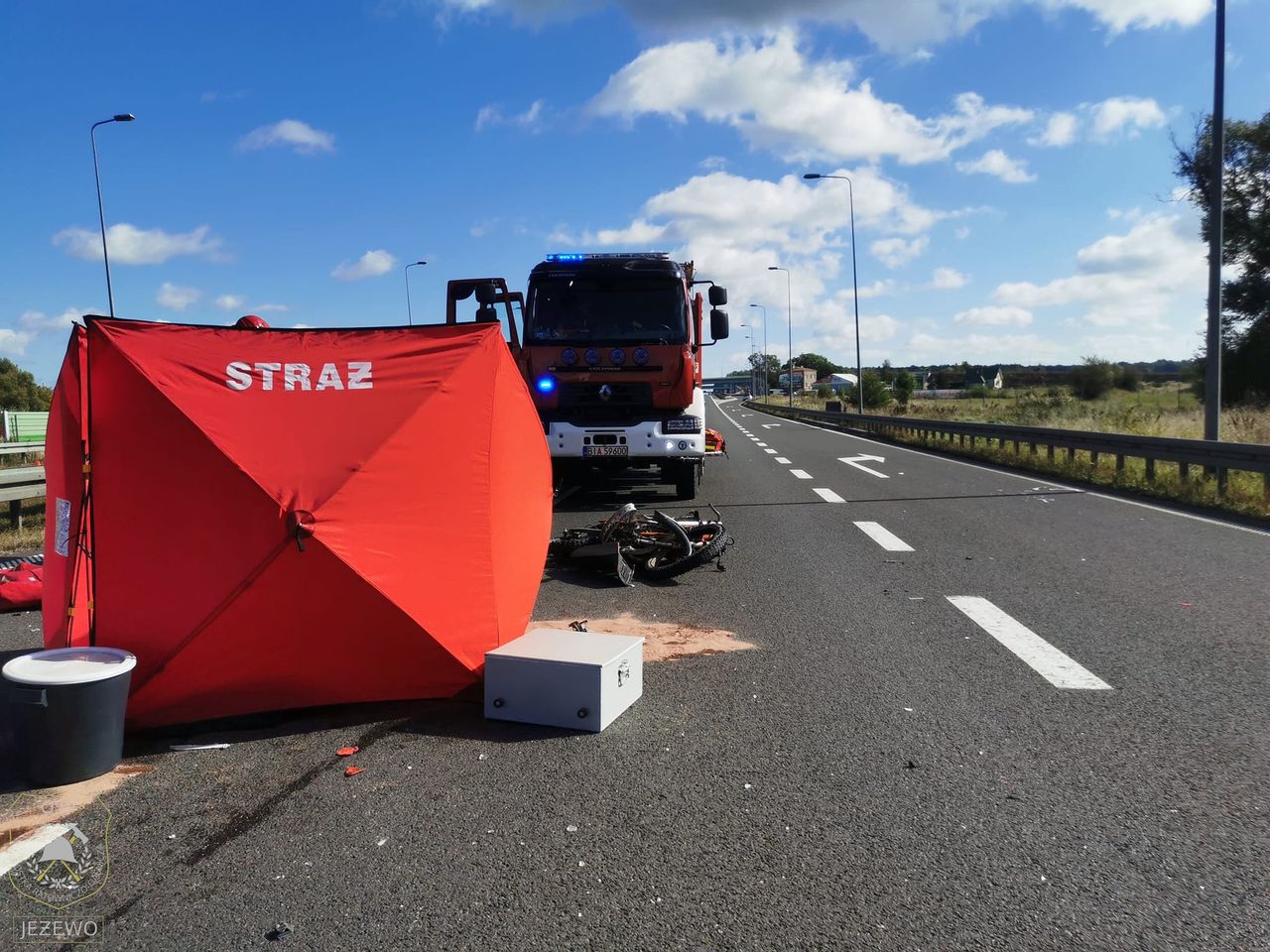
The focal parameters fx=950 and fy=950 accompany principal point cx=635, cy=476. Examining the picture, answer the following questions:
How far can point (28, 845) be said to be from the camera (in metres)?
3.20

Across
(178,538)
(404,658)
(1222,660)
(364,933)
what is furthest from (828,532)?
(364,933)

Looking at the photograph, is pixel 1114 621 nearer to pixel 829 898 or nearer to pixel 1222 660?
pixel 1222 660

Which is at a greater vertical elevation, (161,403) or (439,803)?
(161,403)

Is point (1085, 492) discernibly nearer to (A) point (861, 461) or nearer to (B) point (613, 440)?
(A) point (861, 461)

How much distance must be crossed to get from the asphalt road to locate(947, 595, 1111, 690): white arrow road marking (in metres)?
0.03

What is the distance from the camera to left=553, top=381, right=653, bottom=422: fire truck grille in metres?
12.2

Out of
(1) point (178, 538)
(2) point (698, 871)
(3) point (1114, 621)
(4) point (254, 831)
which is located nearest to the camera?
(2) point (698, 871)

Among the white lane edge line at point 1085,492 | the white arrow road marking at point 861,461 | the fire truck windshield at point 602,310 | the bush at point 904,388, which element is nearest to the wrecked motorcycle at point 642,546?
the fire truck windshield at point 602,310

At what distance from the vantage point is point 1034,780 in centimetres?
361

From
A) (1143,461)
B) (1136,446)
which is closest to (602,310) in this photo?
(1136,446)

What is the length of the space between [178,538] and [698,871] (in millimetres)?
2783

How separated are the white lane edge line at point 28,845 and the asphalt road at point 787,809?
0.59ft

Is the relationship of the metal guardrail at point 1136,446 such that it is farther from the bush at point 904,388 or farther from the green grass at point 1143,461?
the bush at point 904,388

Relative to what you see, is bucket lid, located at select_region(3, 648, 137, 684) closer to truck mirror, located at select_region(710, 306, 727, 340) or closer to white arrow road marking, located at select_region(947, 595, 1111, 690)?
white arrow road marking, located at select_region(947, 595, 1111, 690)
